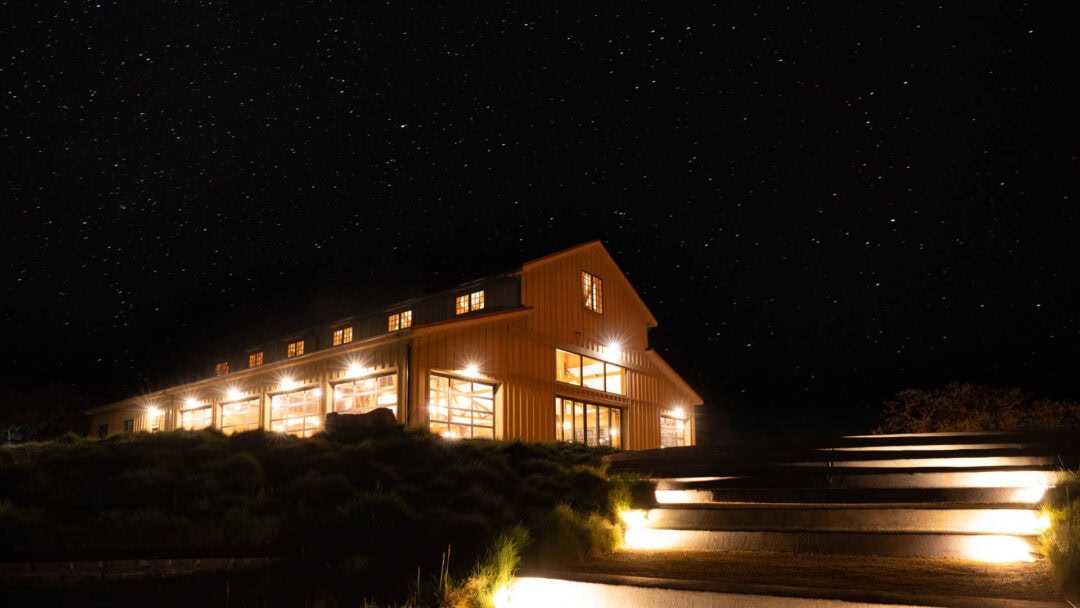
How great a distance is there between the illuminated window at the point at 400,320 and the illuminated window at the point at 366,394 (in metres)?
3.34

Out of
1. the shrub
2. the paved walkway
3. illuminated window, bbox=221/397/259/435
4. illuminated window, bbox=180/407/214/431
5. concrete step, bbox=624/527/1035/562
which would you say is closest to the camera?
the paved walkway

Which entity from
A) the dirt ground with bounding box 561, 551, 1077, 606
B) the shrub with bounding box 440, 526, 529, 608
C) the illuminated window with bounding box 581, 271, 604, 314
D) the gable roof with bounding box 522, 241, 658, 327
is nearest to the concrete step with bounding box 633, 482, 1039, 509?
the dirt ground with bounding box 561, 551, 1077, 606

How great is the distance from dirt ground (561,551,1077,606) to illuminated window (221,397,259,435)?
19.6 metres

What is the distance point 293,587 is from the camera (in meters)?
5.35

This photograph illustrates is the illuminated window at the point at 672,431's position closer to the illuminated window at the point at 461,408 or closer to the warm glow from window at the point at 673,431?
the warm glow from window at the point at 673,431

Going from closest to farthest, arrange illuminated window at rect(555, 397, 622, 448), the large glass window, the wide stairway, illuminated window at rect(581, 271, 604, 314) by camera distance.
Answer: the wide stairway → the large glass window → illuminated window at rect(555, 397, 622, 448) → illuminated window at rect(581, 271, 604, 314)

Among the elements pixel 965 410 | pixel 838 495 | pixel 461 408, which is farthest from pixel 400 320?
pixel 965 410

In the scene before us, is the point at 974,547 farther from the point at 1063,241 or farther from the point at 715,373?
the point at 715,373

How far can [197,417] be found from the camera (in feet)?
86.1

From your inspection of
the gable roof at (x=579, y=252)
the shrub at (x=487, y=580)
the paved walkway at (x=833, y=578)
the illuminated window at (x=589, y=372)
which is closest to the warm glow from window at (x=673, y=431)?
the illuminated window at (x=589, y=372)

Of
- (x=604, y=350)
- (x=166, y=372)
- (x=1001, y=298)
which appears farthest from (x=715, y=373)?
(x=166, y=372)

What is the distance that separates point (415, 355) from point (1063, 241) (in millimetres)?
38869

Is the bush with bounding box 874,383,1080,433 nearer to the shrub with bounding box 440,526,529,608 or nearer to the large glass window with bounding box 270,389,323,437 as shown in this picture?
the large glass window with bounding box 270,389,323,437

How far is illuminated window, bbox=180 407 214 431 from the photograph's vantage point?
997 inches
